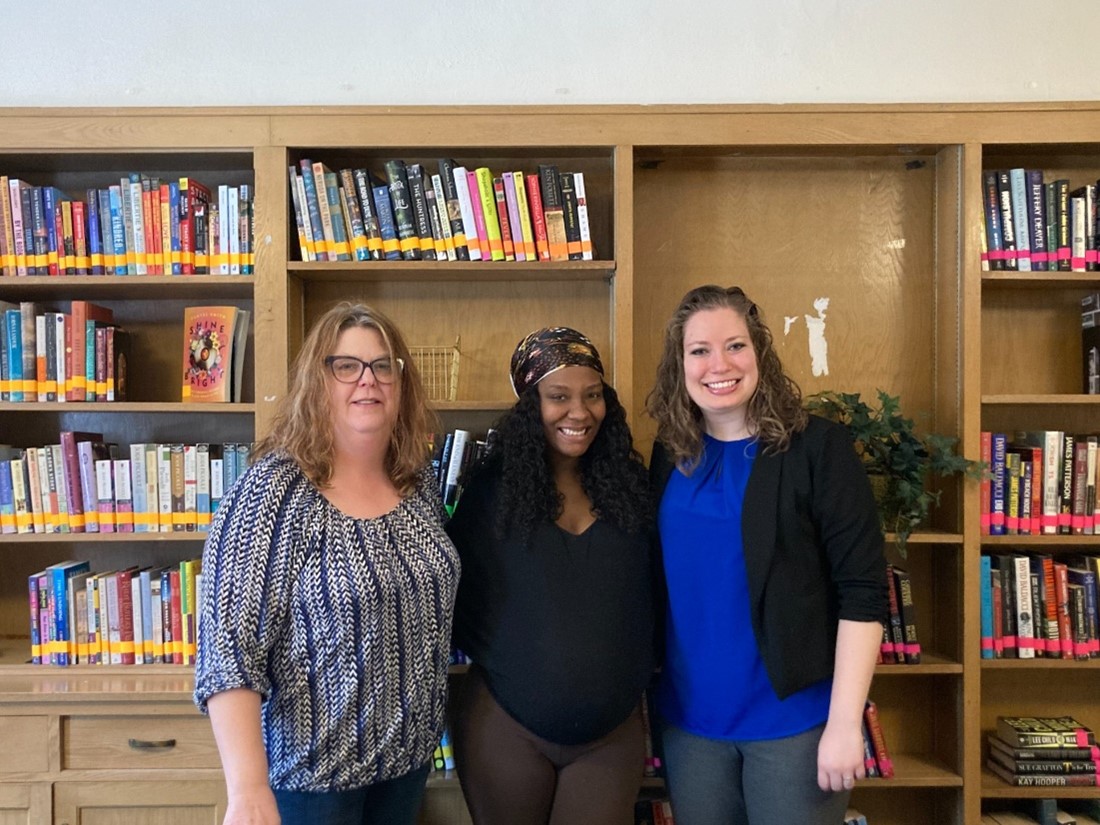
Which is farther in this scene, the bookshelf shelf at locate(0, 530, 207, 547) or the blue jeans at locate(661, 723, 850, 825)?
the bookshelf shelf at locate(0, 530, 207, 547)

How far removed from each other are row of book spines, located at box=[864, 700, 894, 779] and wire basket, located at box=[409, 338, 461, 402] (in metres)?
1.47

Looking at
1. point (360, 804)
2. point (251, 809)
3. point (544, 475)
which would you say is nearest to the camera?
point (251, 809)

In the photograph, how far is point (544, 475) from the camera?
169cm

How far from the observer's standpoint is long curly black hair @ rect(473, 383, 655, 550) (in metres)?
1.66

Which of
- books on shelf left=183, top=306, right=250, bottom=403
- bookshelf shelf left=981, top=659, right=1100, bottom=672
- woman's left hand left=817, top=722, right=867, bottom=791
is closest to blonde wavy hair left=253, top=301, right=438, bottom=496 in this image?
books on shelf left=183, top=306, right=250, bottom=403

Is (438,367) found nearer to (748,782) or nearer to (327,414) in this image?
(327,414)

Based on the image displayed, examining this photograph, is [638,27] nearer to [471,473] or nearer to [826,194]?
[826,194]

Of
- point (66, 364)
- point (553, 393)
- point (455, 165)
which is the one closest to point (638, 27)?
point (455, 165)

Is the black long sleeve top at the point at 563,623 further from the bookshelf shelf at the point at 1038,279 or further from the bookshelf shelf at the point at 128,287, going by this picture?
the bookshelf shelf at the point at 1038,279

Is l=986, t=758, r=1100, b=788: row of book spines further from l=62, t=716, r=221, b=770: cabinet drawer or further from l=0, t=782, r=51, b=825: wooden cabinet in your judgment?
l=0, t=782, r=51, b=825: wooden cabinet

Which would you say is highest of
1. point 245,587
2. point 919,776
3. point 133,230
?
point 133,230

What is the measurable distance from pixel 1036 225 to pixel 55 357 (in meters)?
2.74

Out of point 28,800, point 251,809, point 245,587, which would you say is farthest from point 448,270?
point 28,800

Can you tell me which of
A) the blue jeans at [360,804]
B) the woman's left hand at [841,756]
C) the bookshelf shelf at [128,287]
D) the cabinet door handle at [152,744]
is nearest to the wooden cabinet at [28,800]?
the cabinet door handle at [152,744]
